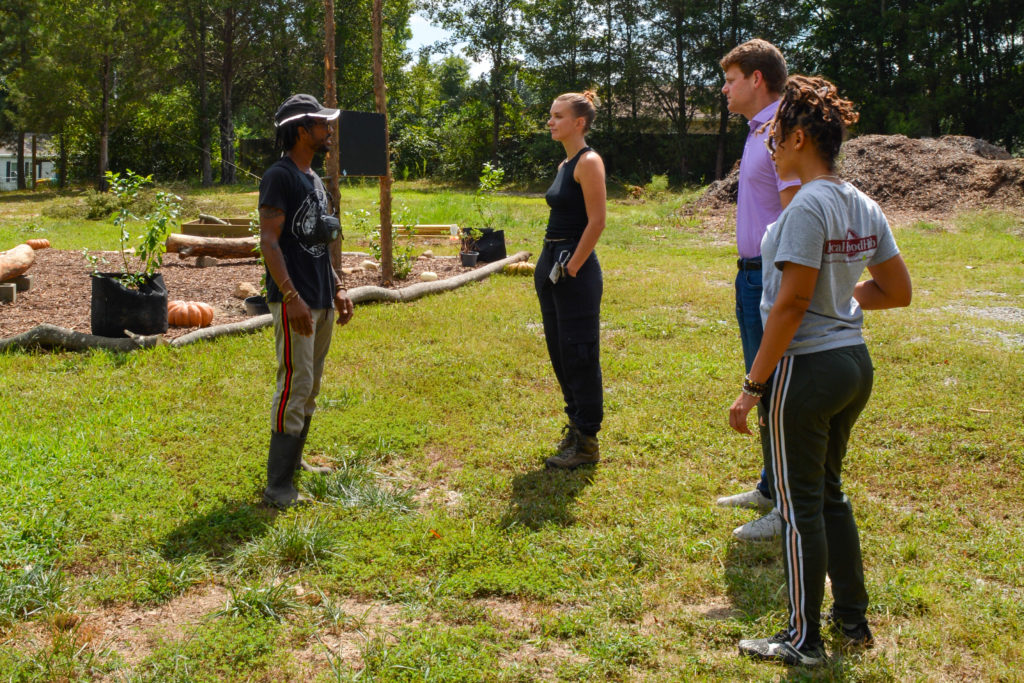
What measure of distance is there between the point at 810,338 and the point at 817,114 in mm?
685

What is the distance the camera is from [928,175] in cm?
1928

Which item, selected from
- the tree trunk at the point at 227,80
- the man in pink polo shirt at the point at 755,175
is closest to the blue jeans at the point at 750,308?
the man in pink polo shirt at the point at 755,175

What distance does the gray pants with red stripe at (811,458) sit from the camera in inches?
101

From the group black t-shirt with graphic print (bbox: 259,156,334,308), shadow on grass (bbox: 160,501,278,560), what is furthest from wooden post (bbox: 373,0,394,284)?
shadow on grass (bbox: 160,501,278,560)

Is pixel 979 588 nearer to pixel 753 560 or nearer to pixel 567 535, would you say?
pixel 753 560

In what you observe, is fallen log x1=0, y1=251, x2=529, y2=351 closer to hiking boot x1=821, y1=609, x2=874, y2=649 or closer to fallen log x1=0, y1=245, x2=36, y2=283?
fallen log x1=0, y1=245, x2=36, y2=283

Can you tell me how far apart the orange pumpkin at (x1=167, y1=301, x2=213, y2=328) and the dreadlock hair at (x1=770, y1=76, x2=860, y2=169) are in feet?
21.9

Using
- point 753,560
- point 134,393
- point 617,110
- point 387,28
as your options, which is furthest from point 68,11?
point 753,560

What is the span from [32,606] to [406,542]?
1.46 metres

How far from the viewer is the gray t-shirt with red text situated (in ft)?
8.20

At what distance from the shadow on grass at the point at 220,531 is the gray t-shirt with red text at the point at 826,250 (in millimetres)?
2511

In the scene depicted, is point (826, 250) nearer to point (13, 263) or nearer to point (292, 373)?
point (292, 373)

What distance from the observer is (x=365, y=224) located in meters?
11.1

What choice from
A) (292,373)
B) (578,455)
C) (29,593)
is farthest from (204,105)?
(29,593)
